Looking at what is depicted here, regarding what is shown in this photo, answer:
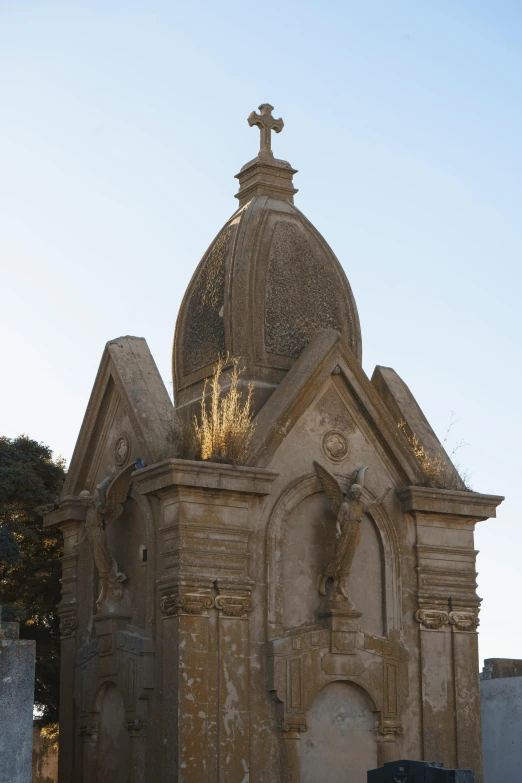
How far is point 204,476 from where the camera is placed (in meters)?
16.6

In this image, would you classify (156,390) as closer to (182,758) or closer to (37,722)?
(182,758)

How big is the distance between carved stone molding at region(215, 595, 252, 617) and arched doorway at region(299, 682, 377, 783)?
1539 mm

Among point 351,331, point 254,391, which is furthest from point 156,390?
point 351,331

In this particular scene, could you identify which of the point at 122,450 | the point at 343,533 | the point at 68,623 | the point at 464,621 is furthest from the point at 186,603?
the point at 464,621

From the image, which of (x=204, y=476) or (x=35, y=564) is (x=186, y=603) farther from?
(x=35, y=564)

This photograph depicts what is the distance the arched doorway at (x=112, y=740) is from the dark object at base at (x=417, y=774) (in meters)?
3.45

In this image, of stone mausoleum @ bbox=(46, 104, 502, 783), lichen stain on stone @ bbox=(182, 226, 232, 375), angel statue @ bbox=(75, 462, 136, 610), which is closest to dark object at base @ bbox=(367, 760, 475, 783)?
stone mausoleum @ bbox=(46, 104, 502, 783)

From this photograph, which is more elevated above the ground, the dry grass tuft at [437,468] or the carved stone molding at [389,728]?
the dry grass tuft at [437,468]

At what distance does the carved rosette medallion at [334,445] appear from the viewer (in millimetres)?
18219

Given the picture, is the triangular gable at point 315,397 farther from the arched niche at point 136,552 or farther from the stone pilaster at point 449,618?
the arched niche at point 136,552

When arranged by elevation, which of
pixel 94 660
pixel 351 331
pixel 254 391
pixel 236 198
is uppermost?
pixel 236 198

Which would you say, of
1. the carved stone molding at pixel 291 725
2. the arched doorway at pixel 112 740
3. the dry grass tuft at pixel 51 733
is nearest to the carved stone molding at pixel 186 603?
the carved stone molding at pixel 291 725

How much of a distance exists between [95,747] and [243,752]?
2.91 meters

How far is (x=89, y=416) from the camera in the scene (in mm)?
19734
